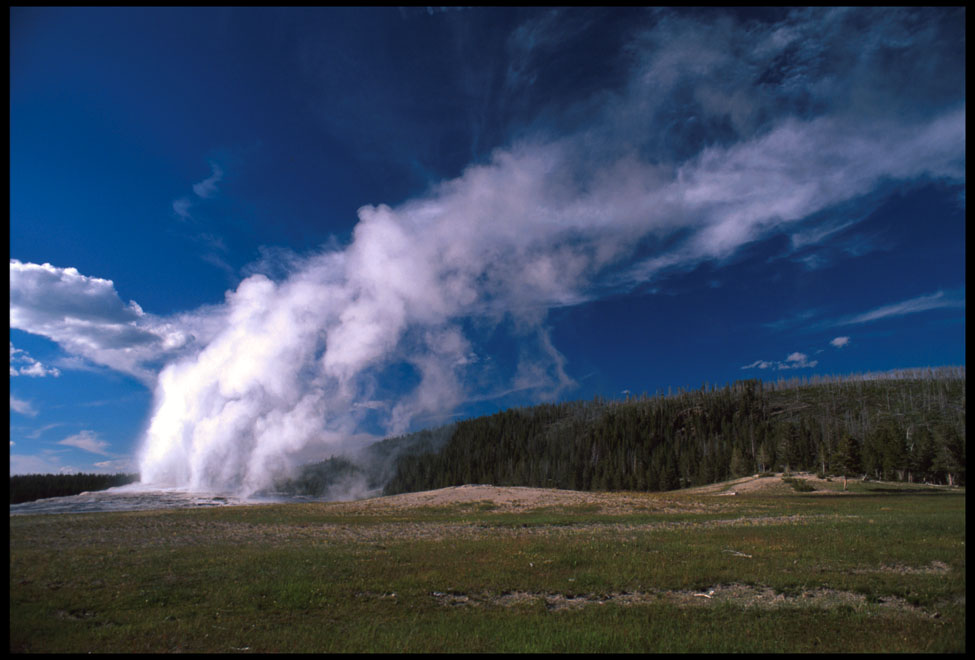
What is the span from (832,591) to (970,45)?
1635 centimetres

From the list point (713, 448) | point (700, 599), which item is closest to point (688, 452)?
point (713, 448)

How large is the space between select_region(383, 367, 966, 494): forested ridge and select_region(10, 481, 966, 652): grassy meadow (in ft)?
255

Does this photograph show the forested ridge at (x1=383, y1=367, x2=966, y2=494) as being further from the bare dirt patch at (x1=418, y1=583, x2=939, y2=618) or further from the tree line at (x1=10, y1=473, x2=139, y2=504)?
the tree line at (x1=10, y1=473, x2=139, y2=504)

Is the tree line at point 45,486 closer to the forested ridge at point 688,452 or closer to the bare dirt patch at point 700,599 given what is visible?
the bare dirt patch at point 700,599

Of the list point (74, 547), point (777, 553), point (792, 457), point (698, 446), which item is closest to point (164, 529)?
point (74, 547)

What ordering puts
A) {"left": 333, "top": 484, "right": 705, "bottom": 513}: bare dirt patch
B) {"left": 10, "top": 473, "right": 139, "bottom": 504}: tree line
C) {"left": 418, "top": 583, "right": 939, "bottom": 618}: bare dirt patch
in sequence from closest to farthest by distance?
{"left": 418, "top": 583, "right": 939, "bottom": 618}: bare dirt patch < {"left": 10, "top": 473, "right": 139, "bottom": 504}: tree line < {"left": 333, "top": 484, "right": 705, "bottom": 513}: bare dirt patch

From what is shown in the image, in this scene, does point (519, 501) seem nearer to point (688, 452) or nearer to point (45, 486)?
point (45, 486)

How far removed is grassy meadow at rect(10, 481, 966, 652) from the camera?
1150 centimetres

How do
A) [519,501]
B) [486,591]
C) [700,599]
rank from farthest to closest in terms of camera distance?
[519,501], [486,591], [700,599]

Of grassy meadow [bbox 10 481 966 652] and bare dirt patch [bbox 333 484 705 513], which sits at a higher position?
grassy meadow [bbox 10 481 966 652]

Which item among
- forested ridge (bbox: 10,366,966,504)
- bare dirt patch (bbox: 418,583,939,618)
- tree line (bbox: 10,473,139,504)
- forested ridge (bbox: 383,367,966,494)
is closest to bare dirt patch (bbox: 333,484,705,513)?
tree line (bbox: 10,473,139,504)

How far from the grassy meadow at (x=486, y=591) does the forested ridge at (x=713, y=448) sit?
255 ft

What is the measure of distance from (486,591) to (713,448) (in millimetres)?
157098

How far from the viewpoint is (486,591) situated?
1619cm
